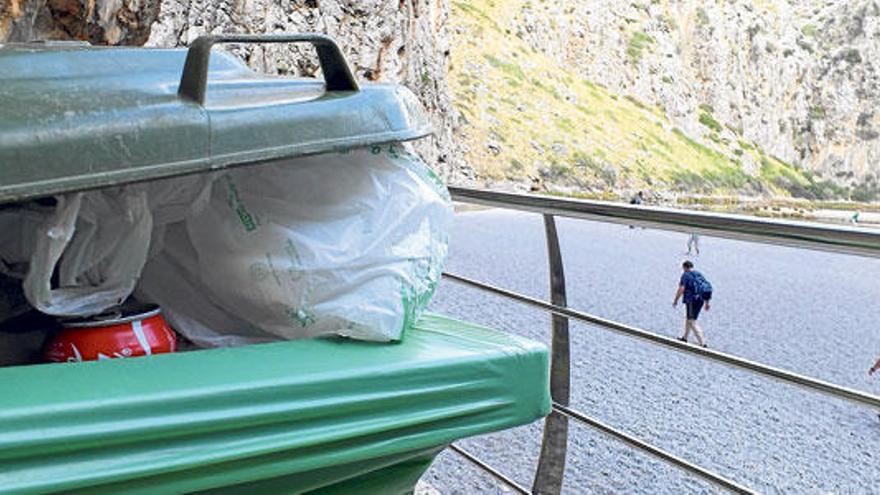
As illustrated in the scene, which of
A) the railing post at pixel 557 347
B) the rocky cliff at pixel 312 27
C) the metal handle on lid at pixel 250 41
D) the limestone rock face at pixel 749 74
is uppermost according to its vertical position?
the metal handle on lid at pixel 250 41

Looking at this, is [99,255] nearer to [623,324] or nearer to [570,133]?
[623,324]

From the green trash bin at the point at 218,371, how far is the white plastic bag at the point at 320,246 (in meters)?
0.06

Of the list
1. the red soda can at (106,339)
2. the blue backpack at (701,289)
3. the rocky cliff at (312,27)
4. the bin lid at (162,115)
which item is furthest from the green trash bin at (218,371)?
the blue backpack at (701,289)

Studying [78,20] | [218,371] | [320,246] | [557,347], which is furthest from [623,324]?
[78,20]

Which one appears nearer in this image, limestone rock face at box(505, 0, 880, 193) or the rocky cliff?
the rocky cliff

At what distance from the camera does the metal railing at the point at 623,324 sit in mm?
1273

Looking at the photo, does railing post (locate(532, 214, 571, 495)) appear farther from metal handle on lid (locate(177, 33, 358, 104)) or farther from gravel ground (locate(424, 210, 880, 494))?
metal handle on lid (locate(177, 33, 358, 104))

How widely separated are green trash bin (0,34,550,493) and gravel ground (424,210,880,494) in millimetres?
1394

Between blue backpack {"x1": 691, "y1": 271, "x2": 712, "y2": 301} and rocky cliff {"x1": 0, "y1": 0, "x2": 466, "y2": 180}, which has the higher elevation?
rocky cliff {"x1": 0, "y1": 0, "x2": 466, "y2": 180}

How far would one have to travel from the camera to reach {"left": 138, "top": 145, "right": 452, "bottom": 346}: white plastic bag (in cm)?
135

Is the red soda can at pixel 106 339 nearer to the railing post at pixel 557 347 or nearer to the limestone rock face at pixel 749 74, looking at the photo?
the railing post at pixel 557 347

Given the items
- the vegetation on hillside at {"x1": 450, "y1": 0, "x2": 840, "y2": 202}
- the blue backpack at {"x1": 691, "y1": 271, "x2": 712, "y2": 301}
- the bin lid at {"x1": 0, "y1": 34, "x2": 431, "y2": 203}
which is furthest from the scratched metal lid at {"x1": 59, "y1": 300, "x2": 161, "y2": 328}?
the vegetation on hillside at {"x1": 450, "y1": 0, "x2": 840, "y2": 202}

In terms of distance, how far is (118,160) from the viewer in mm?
1072

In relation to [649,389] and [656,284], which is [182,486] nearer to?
[649,389]
